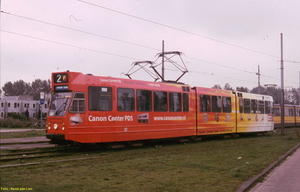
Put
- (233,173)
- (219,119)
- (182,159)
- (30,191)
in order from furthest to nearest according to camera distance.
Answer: (219,119) → (182,159) → (233,173) → (30,191)

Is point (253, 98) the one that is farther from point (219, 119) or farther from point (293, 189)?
point (293, 189)

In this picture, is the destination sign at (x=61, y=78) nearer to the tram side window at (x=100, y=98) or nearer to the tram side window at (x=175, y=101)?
the tram side window at (x=100, y=98)

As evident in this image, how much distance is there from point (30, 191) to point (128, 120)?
9.57m

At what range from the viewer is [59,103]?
1455cm

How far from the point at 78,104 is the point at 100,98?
3.42ft

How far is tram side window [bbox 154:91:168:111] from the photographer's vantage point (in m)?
17.6

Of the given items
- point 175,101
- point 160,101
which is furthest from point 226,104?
point 160,101

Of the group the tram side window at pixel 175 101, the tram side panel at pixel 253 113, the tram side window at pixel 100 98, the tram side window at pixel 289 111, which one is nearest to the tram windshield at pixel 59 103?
the tram side window at pixel 100 98

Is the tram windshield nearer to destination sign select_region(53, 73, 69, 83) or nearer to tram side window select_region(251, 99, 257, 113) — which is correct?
destination sign select_region(53, 73, 69, 83)

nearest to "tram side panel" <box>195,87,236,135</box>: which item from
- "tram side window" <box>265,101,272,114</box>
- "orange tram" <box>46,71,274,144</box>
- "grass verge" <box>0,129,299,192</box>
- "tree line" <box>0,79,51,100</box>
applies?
"orange tram" <box>46,71,274,144</box>

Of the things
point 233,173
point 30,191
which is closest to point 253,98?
point 233,173

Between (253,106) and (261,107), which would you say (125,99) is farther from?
(261,107)

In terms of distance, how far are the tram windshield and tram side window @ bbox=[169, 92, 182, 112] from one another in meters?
6.21

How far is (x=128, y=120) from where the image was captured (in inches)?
629
